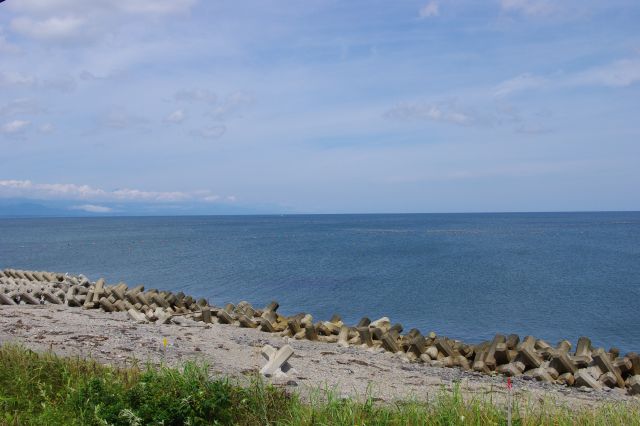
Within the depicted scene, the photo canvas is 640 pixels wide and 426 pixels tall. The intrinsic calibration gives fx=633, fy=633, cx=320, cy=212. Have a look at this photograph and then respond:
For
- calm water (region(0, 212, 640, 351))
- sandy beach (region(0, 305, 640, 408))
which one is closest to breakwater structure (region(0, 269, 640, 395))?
sandy beach (region(0, 305, 640, 408))

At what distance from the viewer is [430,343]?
16156 mm

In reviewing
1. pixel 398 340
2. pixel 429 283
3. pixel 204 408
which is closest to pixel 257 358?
pixel 398 340

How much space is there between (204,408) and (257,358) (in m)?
5.22

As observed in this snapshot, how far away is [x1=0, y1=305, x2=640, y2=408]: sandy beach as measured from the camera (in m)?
10.5

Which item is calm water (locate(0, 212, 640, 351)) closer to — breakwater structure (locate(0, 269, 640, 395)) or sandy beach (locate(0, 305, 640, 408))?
breakwater structure (locate(0, 269, 640, 395))

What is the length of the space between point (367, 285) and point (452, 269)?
13.5m

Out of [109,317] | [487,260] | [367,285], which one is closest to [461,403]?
[109,317]

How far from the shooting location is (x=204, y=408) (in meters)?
7.43

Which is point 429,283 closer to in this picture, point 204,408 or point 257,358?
point 257,358

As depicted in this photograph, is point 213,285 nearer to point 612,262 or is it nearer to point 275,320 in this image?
point 275,320

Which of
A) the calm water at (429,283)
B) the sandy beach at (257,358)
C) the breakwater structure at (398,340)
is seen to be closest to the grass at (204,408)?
the sandy beach at (257,358)

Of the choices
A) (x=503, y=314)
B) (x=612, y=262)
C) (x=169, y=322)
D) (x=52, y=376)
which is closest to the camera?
(x=52, y=376)

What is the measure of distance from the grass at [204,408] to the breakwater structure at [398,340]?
5802mm

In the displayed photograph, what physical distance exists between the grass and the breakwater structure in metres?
5.80
